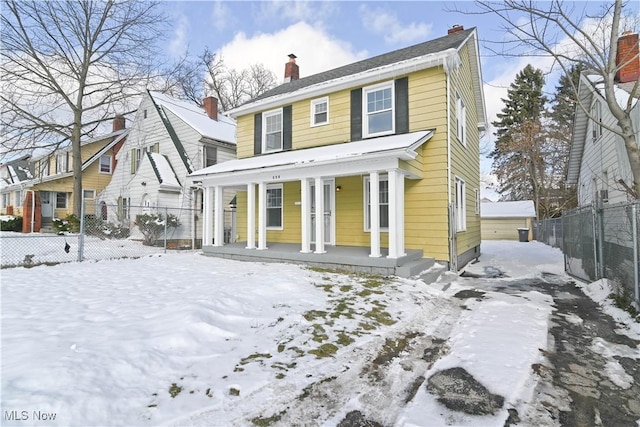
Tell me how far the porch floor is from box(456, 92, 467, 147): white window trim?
4373 mm

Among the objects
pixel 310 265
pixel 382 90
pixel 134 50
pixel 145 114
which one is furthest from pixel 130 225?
pixel 382 90

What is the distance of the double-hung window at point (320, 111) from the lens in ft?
35.0

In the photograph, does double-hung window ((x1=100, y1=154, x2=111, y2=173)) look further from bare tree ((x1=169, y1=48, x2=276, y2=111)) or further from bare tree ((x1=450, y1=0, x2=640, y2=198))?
bare tree ((x1=450, y1=0, x2=640, y2=198))

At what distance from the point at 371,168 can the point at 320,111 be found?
4.24m

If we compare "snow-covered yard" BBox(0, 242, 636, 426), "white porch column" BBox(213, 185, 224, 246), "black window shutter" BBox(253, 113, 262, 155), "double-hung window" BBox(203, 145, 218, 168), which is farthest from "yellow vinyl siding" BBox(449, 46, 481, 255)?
"double-hung window" BBox(203, 145, 218, 168)

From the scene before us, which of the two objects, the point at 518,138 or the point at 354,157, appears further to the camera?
the point at 518,138

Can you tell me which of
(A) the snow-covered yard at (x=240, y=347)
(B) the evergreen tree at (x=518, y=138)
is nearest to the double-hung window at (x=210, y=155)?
(A) the snow-covered yard at (x=240, y=347)

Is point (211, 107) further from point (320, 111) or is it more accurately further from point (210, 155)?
point (320, 111)

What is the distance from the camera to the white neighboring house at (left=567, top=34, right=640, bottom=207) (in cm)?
894

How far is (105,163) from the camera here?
2302 centimetres

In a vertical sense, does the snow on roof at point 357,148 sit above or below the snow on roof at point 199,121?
below

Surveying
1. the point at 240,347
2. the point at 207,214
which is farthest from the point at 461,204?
the point at 240,347

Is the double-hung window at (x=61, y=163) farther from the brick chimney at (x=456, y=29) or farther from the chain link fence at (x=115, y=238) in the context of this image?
the brick chimney at (x=456, y=29)

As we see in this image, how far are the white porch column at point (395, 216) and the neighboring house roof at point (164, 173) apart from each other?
12326 millimetres
